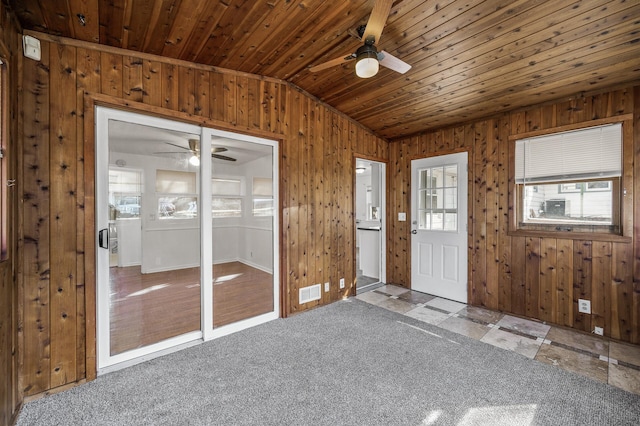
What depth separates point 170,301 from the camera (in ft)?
10.1

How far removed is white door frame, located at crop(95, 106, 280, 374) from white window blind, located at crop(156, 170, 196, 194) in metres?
0.14

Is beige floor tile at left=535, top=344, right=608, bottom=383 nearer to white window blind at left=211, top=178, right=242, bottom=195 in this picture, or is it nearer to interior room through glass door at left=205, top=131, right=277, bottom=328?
interior room through glass door at left=205, top=131, right=277, bottom=328

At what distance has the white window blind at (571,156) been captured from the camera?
279cm

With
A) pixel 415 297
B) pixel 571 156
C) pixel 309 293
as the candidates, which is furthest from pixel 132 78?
pixel 571 156

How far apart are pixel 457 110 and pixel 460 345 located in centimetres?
275

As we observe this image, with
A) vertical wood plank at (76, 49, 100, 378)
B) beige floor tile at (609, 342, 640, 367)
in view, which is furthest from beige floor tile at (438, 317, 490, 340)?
vertical wood plank at (76, 49, 100, 378)

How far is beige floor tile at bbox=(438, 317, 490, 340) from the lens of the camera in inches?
113

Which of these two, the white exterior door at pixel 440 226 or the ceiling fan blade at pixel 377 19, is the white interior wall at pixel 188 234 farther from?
the white exterior door at pixel 440 226

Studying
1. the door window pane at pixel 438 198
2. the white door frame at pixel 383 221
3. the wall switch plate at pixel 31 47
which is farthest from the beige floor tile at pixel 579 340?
the wall switch plate at pixel 31 47

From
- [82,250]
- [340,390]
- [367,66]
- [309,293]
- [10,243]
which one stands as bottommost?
[340,390]

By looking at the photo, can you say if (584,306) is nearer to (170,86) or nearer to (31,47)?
(170,86)

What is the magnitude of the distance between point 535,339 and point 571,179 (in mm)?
1784

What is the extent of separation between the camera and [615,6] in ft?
5.93

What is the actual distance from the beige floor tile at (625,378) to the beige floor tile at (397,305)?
183cm
